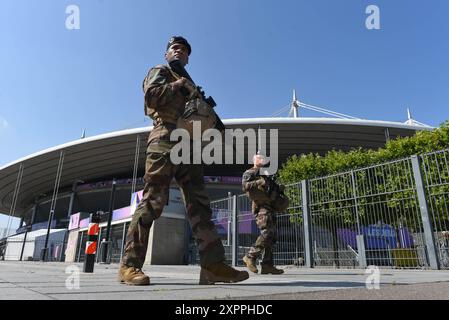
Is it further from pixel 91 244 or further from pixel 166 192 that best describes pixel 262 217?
pixel 91 244

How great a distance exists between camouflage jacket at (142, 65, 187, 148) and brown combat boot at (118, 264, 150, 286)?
109 cm

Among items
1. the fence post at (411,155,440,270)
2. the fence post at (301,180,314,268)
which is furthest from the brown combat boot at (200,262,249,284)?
the fence post at (301,180,314,268)

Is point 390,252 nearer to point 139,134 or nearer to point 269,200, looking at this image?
point 269,200

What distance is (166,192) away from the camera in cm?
287

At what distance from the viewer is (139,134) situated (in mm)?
33375

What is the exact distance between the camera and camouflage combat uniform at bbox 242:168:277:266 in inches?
203

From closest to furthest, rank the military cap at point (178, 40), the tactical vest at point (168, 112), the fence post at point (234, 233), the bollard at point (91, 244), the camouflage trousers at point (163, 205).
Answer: the camouflage trousers at point (163, 205) → the tactical vest at point (168, 112) → the military cap at point (178, 40) → the bollard at point (91, 244) → the fence post at point (234, 233)

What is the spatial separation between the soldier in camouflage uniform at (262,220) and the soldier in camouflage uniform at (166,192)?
2322 millimetres

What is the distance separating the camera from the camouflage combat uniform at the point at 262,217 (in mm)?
5156

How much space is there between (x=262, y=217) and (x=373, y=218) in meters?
4.43

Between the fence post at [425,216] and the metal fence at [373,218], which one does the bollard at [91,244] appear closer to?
the metal fence at [373,218]

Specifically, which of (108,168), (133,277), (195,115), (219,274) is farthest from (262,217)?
(108,168)

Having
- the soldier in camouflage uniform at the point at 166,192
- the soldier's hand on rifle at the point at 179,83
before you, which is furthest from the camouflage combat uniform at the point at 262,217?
the soldier's hand on rifle at the point at 179,83

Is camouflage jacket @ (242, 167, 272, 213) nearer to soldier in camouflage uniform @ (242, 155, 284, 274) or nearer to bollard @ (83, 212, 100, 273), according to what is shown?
soldier in camouflage uniform @ (242, 155, 284, 274)
